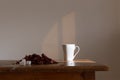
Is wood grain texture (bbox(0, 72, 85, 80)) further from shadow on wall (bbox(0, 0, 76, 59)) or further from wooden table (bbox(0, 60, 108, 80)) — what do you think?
shadow on wall (bbox(0, 0, 76, 59))

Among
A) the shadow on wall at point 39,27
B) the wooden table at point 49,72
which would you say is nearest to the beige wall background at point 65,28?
the shadow on wall at point 39,27

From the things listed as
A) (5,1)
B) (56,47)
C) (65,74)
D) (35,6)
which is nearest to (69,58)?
(65,74)

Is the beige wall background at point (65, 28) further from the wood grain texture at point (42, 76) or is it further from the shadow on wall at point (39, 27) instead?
the wood grain texture at point (42, 76)

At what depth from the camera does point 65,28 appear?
215 cm

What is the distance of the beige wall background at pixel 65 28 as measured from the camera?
84.4 inches

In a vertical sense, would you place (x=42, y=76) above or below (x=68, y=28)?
below

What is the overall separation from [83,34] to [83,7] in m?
0.25

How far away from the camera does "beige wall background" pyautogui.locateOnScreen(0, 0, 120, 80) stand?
2.14 metres

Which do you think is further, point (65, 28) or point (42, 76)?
point (65, 28)

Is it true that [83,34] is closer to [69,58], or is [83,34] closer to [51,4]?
[51,4]

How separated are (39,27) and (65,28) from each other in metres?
0.24

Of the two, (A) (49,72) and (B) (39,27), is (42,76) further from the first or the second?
(B) (39,27)

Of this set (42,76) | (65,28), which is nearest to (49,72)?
(42,76)

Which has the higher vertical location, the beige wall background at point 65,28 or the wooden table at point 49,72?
the beige wall background at point 65,28
